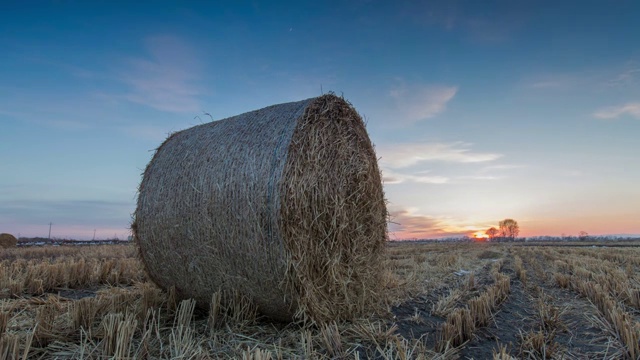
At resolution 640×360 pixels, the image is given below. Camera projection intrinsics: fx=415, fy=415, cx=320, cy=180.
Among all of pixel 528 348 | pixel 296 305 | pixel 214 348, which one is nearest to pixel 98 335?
pixel 214 348

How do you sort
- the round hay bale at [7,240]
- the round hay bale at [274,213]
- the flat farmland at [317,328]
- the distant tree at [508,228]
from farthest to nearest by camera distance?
the distant tree at [508,228] < the round hay bale at [7,240] < the round hay bale at [274,213] < the flat farmland at [317,328]

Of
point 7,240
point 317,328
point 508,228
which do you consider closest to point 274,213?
point 317,328

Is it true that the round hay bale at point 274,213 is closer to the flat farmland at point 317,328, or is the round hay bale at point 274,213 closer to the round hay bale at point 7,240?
the flat farmland at point 317,328

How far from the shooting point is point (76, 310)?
406 centimetres

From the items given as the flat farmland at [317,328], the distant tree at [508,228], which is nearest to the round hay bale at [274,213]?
the flat farmland at [317,328]

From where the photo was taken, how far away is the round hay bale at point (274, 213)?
14.1 feet

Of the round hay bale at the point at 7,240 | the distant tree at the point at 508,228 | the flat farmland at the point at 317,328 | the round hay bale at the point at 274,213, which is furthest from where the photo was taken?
the distant tree at the point at 508,228

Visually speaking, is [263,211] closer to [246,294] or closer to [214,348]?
[246,294]

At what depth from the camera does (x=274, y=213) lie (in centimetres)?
416

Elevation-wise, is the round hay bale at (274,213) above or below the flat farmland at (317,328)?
above

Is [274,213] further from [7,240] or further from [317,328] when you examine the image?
[7,240]

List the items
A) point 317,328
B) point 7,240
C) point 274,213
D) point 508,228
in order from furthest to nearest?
point 508,228
point 7,240
point 317,328
point 274,213

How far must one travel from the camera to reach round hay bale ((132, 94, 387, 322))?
14.1 feet

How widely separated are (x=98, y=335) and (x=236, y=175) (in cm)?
200
